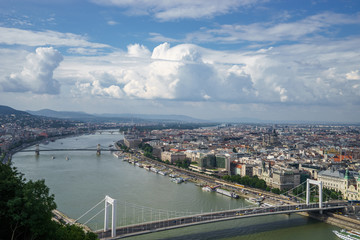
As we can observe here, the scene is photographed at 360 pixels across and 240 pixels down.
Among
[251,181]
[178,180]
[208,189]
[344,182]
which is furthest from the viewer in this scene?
[178,180]

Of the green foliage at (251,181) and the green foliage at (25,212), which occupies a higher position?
the green foliage at (25,212)

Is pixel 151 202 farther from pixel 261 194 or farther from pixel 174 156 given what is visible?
pixel 174 156

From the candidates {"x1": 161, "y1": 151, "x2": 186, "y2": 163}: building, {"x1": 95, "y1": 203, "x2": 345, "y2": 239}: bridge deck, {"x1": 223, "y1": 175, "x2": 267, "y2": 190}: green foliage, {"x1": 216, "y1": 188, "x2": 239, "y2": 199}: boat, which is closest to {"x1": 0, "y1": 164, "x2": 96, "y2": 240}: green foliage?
{"x1": 95, "y1": 203, "x2": 345, "y2": 239}: bridge deck

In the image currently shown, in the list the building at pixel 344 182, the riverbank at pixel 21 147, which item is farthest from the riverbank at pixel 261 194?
the riverbank at pixel 21 147

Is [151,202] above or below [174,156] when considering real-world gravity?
below

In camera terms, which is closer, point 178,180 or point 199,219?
point 199,219

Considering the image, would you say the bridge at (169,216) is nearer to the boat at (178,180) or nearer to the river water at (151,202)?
the river water at (151,202)

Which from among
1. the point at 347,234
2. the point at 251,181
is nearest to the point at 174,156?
the point at 251,181
